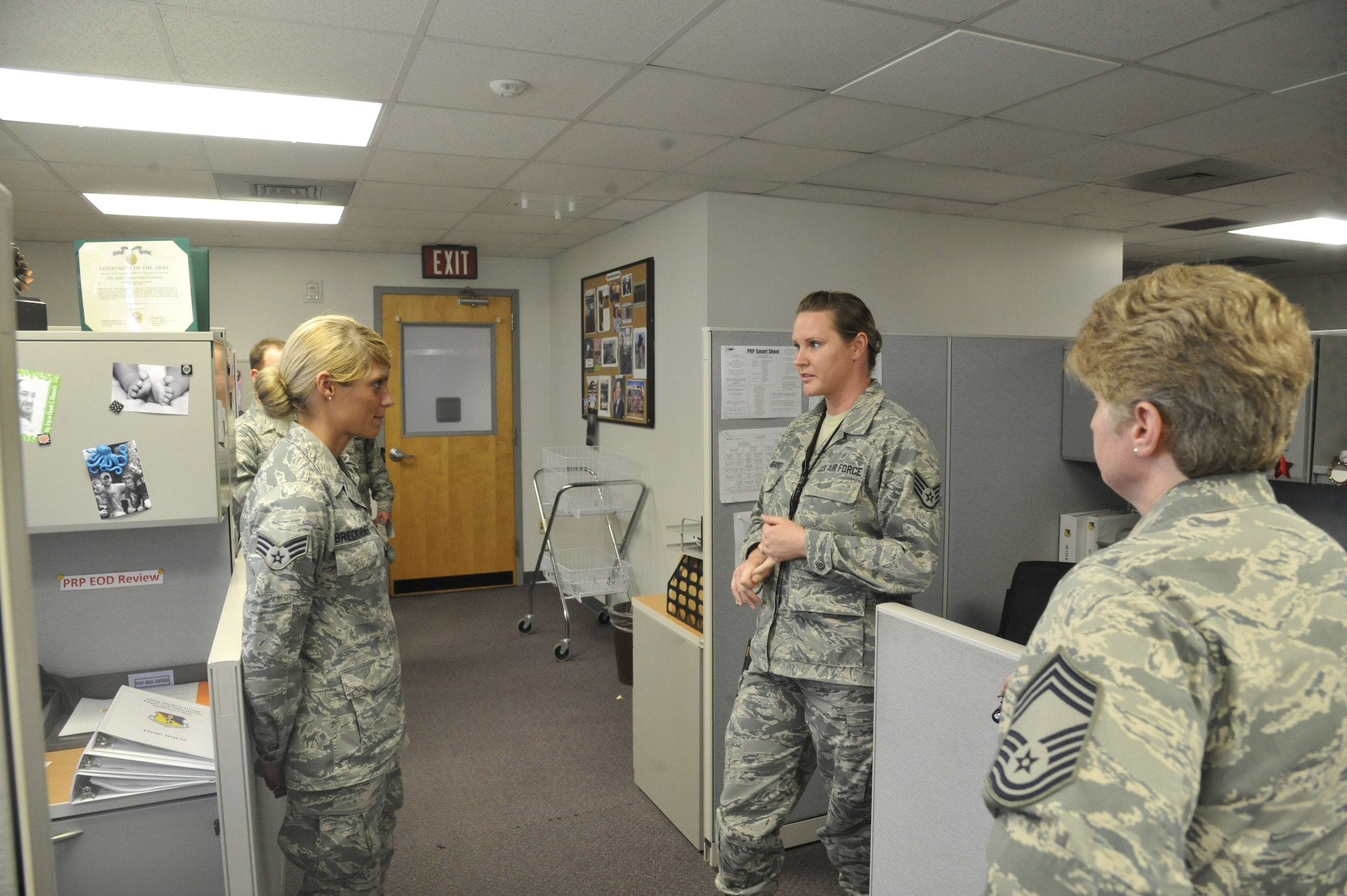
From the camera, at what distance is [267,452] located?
3.51 meters

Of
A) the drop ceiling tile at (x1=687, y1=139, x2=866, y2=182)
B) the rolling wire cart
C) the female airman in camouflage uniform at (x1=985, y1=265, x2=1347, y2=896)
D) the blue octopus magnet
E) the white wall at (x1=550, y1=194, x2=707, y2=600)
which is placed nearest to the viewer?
the female airman in camouflage uniform at (x1=985, y1=265, x2=1347, y2=896)

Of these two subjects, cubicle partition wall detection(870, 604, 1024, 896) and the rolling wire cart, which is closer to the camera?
cubicle partition wall detection(870, 604, 1024, 896)

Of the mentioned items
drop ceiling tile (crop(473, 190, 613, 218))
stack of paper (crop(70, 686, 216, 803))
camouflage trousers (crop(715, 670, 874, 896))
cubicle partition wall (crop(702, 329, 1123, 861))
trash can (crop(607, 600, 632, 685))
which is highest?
drop ceiling tile (crop(473, 190, 613, 218))

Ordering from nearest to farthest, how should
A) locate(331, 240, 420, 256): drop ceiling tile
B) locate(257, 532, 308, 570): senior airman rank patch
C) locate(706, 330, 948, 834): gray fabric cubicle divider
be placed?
locate(257, 532, 308, 570): senior airman rank patch, locate(706, 330, 948, 834): gray fabric cubicle divider, locate(331, 240, 420, 256): drop ceiling tile

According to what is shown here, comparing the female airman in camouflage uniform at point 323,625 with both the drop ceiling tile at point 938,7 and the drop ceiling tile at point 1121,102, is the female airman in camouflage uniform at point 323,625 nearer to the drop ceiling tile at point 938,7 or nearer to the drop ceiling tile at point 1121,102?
the drop ceiling tile at point 938,7

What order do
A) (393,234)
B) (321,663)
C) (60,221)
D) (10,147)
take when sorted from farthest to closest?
(393,234)
(60,221)
(10,147)
(321,663)

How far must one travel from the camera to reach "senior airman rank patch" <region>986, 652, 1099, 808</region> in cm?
70

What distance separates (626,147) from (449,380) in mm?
3304

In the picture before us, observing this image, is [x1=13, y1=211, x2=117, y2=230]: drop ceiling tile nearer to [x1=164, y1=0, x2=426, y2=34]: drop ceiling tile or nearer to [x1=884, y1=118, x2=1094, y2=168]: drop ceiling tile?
[x1=164, y1=0, x2=426, y2=34]: drop ceiling tile

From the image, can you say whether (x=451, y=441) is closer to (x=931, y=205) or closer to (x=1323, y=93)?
(x=931, y=205)

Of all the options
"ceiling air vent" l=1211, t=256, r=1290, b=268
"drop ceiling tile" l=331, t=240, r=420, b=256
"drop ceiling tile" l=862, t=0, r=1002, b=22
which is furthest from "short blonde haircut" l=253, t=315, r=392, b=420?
"ceiling air vent" l=1211, t=256, r=1290, b=268

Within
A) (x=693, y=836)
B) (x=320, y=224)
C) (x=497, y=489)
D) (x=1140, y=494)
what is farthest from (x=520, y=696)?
(x=1140, y=494)

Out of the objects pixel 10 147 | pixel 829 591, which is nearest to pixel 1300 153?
pixel 829 591

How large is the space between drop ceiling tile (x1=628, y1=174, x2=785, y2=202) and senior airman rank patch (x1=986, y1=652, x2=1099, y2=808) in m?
3.10
